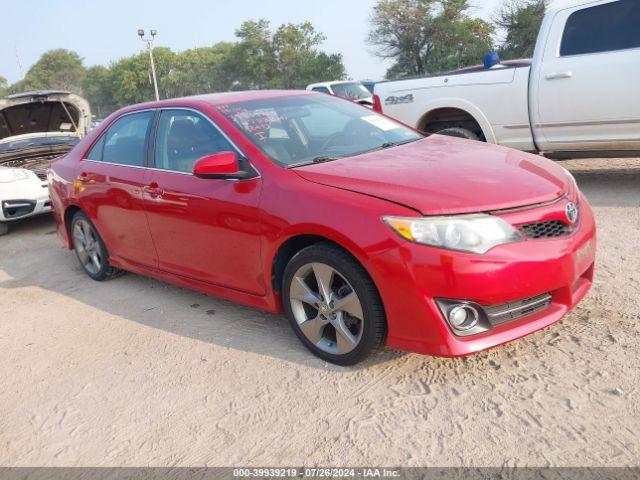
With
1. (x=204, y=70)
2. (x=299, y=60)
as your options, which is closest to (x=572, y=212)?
(x=299, y=60)

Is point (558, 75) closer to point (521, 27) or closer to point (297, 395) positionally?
point (297, 395)

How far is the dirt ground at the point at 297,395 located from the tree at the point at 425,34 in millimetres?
39582

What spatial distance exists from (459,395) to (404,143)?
186 cm

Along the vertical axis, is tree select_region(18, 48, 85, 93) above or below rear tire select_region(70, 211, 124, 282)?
above

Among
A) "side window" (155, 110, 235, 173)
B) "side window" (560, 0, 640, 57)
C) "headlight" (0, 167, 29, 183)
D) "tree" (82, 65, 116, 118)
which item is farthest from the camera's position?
"tree" (82, 65, 116, 118)

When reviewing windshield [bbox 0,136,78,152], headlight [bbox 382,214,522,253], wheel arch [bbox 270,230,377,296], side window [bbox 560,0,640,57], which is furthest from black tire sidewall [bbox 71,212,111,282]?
side window [bbox 560,0,640,57]

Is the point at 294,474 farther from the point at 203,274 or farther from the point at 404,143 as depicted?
the point at 404,143

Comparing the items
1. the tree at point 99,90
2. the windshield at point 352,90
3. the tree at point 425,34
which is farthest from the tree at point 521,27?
the tree at point 99,90

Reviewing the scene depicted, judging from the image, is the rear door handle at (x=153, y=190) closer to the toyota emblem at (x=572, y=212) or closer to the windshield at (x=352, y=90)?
the toyota emblem at (x=572, y=212)

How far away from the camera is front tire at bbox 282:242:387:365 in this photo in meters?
2.95

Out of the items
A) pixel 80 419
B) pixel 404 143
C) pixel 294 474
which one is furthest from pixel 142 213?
pixel 294 474

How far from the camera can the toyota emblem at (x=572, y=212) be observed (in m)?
3.01

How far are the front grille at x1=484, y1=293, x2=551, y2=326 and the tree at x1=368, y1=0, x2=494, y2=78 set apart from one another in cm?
3994

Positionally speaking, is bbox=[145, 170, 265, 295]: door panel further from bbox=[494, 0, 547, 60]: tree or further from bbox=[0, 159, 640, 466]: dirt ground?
bbox=[494, 0, 547, 60]: tree
